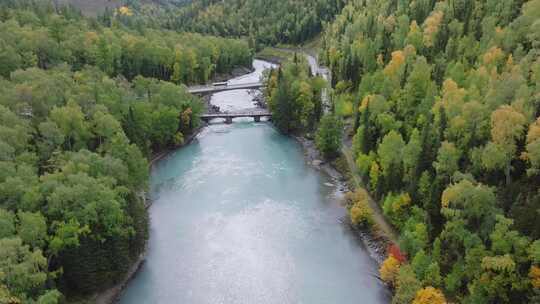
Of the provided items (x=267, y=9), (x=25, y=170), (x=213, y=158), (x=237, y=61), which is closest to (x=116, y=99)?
(x=213, y=158)

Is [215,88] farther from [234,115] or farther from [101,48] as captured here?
[101,48]

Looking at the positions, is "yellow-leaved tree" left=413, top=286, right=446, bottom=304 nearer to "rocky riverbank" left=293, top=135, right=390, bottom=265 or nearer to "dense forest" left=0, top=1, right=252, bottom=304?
"rocky riverbank" left=293, top=135, right=390, bottom=265

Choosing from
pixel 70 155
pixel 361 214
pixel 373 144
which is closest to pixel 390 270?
pixel 361 214

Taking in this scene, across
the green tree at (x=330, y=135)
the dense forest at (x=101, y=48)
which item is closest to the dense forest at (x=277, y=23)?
the dense forest at (x=101, y=48)

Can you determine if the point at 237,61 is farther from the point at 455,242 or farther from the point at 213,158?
the point at 455,242

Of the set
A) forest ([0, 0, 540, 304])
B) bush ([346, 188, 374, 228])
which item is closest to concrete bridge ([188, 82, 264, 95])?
forest ([0, 0, 540, 304])

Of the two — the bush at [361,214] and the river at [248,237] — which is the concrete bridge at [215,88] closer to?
the river at [248,237]

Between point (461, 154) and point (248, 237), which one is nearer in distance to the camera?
point (461, 154)
